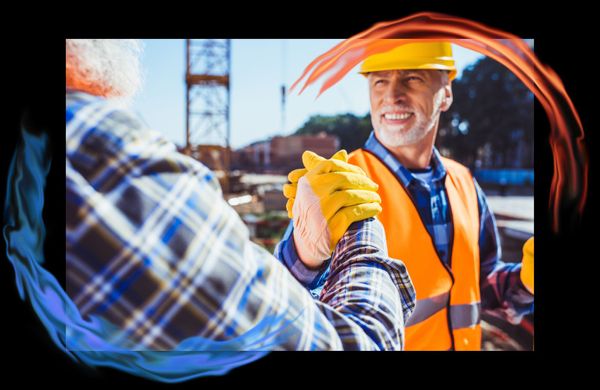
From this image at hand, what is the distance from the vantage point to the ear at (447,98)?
7.55 feet

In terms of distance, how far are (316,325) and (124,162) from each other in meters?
0.60

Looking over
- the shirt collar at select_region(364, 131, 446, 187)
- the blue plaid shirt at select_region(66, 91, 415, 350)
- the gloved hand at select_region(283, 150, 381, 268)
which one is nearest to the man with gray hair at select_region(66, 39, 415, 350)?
the blue plaid shirt at select_region(66, 91, 415, 350)

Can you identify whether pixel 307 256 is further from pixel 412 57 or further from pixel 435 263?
pixel 412 57

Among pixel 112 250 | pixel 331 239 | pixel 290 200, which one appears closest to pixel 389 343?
pixel 331 239

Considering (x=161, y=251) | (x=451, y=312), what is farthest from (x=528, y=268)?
(x=161, y=251)

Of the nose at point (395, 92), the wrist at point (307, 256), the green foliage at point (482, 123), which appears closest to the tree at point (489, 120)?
the green foliage at point (482, 123)

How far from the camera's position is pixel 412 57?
7.30 ft

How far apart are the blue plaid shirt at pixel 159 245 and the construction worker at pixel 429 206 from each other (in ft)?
3.71

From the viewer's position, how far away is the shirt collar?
7.43ft

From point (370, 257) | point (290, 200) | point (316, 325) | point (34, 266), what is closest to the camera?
point (316, 325)

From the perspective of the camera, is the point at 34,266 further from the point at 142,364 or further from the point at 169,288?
the point at 169,288

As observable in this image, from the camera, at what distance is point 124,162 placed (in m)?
1.05

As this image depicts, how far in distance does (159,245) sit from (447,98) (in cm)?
170

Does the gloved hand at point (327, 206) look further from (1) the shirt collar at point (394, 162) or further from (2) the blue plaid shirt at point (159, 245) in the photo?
(2) the blue plaid shirt at point (159, 245)
